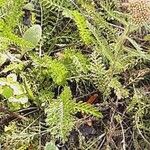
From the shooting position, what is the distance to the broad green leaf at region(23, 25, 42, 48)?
1.68 m

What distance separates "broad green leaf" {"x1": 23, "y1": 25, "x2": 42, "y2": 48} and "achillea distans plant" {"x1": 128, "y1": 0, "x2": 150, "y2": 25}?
367 mm

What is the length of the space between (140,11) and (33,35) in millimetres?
426

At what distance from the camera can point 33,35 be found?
1688 millimetres

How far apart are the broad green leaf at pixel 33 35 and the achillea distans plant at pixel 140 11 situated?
0.37m

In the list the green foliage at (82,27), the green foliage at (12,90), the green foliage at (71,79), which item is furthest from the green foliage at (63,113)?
the green foliage at (82,27)

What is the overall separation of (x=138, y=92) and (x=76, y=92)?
24cm

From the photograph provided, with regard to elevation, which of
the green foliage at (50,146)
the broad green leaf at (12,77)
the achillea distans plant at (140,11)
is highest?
the achillea distans plant at (140,11)

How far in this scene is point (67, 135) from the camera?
5.04 feet

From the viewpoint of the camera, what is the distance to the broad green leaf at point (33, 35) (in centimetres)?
168

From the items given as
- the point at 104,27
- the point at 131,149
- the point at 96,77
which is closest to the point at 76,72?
the point at 96,77

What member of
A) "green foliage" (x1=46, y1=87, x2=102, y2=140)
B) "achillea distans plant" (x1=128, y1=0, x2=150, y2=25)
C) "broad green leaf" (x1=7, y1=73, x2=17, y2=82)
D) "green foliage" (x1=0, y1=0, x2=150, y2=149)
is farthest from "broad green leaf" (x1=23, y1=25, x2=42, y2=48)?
"achillea distans plant" (x1=128, y1=0, x2=150, y2=25)

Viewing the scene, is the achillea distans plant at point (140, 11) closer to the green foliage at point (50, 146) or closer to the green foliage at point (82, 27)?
the green foliage at point (82, 27)

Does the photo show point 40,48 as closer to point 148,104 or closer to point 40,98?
point 40,98

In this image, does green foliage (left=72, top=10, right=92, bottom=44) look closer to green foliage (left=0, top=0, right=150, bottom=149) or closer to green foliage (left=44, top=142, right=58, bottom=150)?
green foliage (left=0, top=0, right=150, bottom=149)
